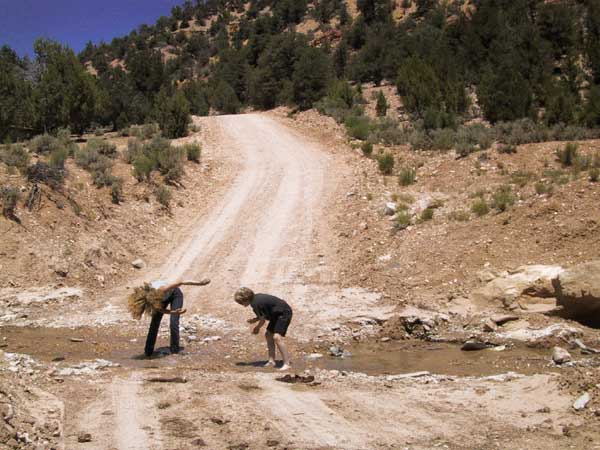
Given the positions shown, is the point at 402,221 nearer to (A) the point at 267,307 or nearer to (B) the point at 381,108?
(A) the point at 267,307

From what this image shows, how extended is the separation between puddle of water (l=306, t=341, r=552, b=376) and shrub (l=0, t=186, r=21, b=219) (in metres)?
8.44

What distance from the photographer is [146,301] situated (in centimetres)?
905

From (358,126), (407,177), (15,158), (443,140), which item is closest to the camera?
(15,158)

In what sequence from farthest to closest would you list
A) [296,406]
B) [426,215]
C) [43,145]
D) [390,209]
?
[43,145], [390,209], [426,215], [296,406]

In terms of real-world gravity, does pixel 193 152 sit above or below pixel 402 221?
above

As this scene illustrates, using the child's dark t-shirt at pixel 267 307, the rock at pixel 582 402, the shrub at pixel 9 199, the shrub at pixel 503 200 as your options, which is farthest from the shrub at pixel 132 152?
the rock at pixel 582 402

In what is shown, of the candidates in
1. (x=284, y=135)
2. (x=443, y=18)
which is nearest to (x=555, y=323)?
(x=284, y=135)

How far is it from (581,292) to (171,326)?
6326 mm

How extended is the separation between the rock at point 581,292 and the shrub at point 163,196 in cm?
1074

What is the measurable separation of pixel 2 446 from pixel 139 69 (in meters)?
36.3

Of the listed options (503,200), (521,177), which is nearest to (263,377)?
(503,200)

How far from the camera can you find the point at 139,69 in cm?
3853

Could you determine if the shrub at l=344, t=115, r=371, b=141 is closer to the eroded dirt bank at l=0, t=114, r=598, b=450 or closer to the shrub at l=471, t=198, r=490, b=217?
the eroded dirt bank at l=0, t=114, r=598, b=450

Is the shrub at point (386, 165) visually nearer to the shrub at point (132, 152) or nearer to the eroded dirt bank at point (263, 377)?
the eroded dirt bank at point (263, 377)
